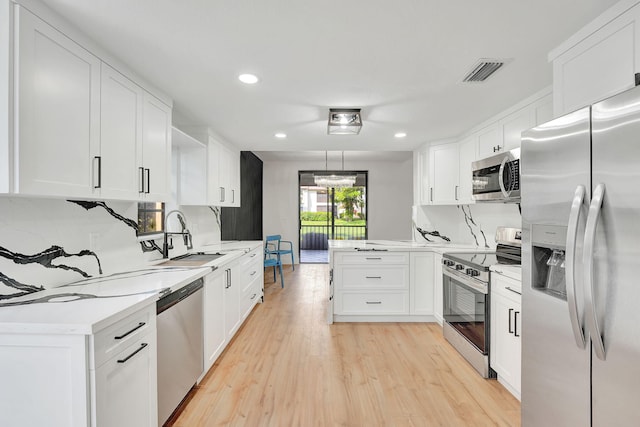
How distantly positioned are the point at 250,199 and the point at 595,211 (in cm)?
570

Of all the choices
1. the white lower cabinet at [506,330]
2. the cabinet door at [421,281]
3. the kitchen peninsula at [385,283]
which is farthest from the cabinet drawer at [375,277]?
the white lower cabinet at [506,330]

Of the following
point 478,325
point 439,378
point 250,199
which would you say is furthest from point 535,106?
point 250,199

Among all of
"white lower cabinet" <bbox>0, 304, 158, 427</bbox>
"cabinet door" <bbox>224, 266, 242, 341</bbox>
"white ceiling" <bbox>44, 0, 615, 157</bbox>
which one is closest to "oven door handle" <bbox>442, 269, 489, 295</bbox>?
"white ceiling" <bbox>44, 0, 615, 157</bbox>

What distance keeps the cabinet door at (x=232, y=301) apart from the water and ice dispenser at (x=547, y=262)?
240 centimetres

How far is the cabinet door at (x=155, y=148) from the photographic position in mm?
2154

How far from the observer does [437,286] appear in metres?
3.63

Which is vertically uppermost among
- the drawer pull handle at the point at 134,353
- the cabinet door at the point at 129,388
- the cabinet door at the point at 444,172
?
the cabinet door at the point at 444,172

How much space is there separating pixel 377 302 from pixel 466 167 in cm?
197

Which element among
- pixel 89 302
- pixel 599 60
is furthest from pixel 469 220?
pixel 89 302

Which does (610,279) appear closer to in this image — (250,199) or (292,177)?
(250,199)

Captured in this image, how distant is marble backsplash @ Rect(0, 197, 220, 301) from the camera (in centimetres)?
152

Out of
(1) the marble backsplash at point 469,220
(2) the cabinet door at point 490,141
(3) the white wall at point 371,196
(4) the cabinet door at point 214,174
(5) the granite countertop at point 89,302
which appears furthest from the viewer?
(3) the white wall at point 371,196

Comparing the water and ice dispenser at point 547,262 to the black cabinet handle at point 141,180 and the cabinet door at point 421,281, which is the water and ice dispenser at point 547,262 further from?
the black cabinet handle at point 141,180

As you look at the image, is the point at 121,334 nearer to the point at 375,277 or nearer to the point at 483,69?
the point at 483,69
